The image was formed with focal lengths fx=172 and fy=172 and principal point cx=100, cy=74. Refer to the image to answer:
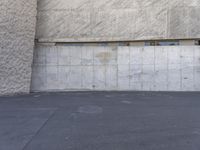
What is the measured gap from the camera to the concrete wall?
9.04 metres

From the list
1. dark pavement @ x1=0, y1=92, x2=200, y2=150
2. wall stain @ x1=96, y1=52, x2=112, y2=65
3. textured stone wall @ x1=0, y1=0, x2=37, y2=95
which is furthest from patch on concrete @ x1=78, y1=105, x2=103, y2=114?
textured stone wall @ x1=0, y1=0, x2=37, y2=95

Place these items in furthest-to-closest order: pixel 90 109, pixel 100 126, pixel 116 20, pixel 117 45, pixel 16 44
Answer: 1. pixel 117 45
2. pixel 116 20
3. pixel 16 44
4. pixel 90 109
5. pixel 100 126

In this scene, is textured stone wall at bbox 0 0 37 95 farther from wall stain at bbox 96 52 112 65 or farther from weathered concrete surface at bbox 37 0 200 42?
wall stain at bbox 96 52 112 65

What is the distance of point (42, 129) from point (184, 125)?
11.4 ft

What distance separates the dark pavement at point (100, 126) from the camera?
3326 millimetres

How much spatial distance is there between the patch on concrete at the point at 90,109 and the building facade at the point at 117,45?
3.32 meters

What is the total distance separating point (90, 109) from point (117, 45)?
479 cm

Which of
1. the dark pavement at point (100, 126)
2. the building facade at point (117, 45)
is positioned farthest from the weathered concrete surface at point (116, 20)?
the dark pavement at point (100, 126)

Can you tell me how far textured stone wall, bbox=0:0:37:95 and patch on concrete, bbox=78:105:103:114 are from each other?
4.03m

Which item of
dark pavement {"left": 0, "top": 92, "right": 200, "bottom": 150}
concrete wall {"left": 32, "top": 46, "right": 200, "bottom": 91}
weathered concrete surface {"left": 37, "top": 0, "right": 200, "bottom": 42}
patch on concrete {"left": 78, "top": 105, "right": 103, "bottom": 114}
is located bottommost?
dark pavement {"left": 0, "top": 92, "right": 200, "bottom": 150}

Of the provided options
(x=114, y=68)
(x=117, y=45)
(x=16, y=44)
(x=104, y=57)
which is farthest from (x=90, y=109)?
(x=16, y=44)

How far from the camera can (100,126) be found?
425cm

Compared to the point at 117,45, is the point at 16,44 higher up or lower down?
lower down

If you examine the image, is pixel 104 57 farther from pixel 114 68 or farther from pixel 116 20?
pixel 116 20
